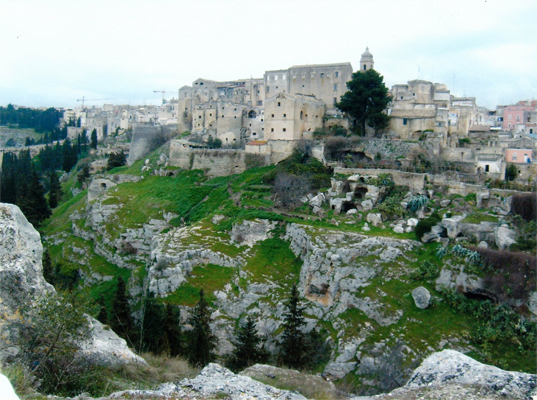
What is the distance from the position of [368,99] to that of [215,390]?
37.7 m

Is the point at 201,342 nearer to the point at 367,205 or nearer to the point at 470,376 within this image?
the point at 470,376

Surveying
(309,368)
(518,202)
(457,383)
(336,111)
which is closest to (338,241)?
(309,368)

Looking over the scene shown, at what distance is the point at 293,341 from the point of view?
23.5 m

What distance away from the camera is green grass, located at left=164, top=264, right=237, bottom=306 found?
2914cm

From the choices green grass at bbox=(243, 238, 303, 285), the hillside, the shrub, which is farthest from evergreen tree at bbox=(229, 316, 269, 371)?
the shrub

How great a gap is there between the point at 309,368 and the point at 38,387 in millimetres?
14149

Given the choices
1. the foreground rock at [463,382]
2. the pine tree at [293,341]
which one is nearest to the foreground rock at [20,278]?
the foreground rock at [463,382]

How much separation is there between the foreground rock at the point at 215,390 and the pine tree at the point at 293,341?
1063cm

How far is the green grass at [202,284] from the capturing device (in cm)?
2914

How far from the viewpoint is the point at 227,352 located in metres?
25.4

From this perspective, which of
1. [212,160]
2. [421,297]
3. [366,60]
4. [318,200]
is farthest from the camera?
[366,60]

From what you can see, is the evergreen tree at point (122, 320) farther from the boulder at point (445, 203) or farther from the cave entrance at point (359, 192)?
the boulder at point (445, 203)

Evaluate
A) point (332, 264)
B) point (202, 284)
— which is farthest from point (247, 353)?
point (202, 284)

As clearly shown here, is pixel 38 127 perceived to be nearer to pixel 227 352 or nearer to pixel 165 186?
pixel 165 186
